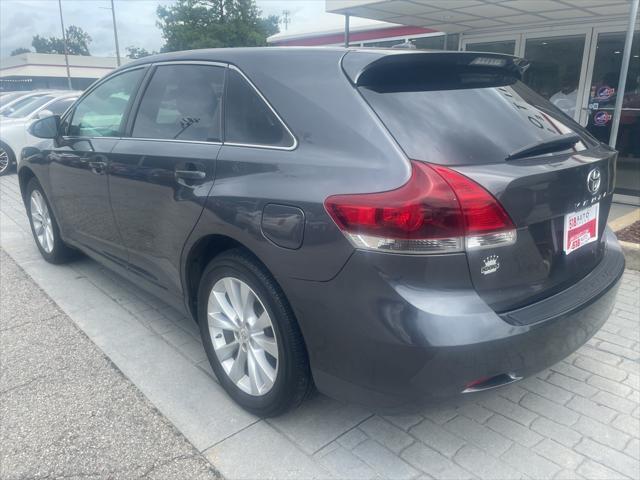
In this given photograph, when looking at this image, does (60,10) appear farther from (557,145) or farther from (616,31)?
(557,145)

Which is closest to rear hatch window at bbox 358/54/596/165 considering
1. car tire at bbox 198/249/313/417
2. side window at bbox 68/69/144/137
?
car tire at bbox 198/249/313/417

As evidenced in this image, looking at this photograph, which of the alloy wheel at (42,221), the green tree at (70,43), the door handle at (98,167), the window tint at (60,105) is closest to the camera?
the door handle at (98,167)

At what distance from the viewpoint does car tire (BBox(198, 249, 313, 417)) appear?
2.21 metres

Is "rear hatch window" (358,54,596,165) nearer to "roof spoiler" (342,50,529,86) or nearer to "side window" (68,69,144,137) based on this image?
→ "roof spoiler" (342,50,529,86)

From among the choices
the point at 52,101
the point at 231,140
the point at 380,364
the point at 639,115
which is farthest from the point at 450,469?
the point at 52,101

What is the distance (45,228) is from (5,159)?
701cm

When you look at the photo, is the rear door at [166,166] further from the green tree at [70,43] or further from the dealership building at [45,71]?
the green tree at [70,43]

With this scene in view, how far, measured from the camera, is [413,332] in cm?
181

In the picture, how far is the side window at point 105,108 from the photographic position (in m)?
3.38

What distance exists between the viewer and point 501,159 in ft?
6.58

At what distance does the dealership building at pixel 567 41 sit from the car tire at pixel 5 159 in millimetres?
7072

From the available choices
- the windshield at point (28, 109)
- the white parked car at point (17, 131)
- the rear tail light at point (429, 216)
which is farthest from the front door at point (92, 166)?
the windshield at point (28, 109)

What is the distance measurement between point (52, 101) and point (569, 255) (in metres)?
12.1

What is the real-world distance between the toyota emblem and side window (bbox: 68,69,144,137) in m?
2.65
